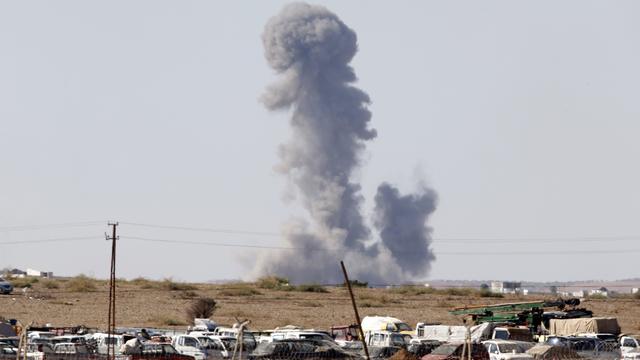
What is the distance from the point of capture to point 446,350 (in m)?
39.3

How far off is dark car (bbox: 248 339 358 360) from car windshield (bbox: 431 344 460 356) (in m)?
3.07

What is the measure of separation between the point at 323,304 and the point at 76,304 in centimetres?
1550

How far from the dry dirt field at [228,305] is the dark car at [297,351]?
22417 mm

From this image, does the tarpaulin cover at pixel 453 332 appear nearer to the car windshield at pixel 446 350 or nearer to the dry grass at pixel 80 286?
the car windshield at pixel 446 350

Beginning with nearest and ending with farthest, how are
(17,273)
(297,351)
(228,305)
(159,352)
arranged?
(159,352) → (297,351) → (228,305) → (17,273)

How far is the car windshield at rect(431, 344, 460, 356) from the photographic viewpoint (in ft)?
128

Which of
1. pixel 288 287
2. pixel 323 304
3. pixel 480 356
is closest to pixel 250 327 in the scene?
pixel 323 304

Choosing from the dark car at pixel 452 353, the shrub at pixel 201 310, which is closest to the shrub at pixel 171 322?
the shrub at pixel 201 310

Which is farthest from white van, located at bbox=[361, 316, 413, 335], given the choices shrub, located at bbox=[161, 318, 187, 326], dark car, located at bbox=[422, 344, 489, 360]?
dark car, located at bbox=[422, 344, 489, 360]

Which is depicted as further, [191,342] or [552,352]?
[191,342]

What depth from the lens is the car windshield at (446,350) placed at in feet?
128

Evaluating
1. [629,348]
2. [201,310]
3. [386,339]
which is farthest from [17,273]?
[629,348]

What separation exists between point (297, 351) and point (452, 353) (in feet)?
15.2

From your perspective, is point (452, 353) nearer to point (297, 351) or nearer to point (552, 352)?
point (552, 352)
